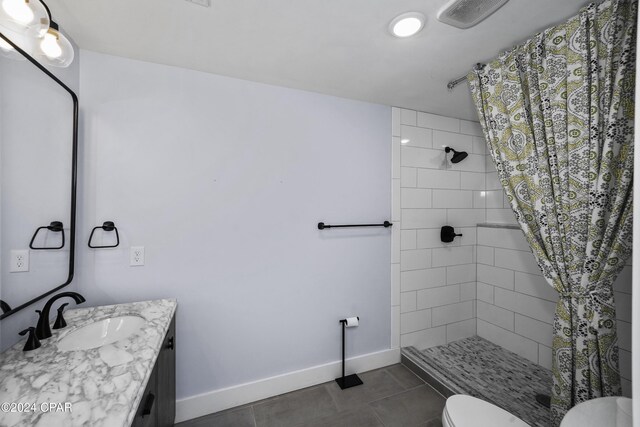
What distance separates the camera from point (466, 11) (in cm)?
119

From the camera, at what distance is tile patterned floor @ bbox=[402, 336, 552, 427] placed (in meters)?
1.75

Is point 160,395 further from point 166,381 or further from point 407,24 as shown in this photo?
point 407,24

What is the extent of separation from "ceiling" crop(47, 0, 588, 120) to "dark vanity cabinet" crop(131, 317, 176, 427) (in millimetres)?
1566

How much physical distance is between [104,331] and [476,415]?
1.88 meters

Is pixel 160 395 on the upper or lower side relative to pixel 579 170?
lower

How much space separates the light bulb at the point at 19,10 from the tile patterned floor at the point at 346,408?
86.2 inches

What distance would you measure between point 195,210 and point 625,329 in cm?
286

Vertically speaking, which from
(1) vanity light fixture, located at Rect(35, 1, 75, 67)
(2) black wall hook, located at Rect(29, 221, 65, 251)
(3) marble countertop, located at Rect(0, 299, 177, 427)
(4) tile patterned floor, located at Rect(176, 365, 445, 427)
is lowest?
(4) tile patterned floor, located at Rect(176, 365, 445, 427)

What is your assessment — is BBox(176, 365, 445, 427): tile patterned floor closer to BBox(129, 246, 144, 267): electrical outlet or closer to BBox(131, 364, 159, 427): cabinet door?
BBox(131, 364, 159, 427): cabinet door

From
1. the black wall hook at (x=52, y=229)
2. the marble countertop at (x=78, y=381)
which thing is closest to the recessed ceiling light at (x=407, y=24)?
the marble countertop at (x=78, y=381)

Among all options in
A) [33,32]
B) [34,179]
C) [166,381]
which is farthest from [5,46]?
[166,381]

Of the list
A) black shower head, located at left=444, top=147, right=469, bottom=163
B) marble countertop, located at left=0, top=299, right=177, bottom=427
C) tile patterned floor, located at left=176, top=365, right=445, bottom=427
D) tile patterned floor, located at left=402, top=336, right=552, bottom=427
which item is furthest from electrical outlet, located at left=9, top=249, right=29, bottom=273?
black shower head, located at left=444, top=147, right=469, bottom=163

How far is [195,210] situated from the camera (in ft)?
5.65

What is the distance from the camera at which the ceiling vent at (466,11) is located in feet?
3.75
